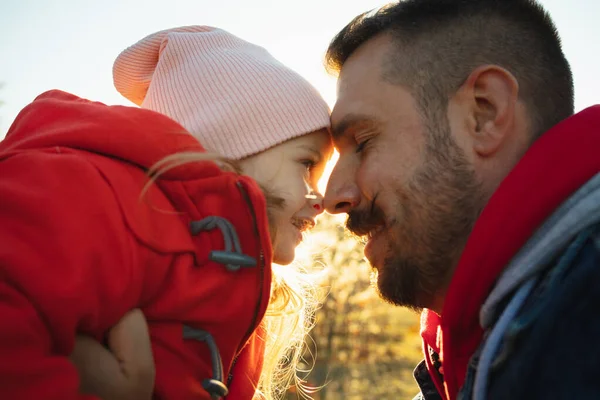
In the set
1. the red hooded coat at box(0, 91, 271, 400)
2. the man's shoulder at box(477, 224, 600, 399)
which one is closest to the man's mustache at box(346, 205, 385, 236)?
the red hooded coat at box(0, 91, 271, 400)

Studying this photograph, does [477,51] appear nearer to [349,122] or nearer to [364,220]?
[349,122]

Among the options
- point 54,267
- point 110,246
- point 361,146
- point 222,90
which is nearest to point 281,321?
point 361,146

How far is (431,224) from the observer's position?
2.14 metres

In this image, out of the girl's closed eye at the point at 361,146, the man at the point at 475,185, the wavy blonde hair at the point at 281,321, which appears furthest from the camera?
the wavy blonde hair at the point at 281,321

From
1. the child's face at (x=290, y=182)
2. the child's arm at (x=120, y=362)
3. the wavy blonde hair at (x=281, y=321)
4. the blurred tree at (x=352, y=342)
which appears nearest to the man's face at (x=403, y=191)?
the child's face at (x=290, y=182)

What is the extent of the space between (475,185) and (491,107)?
12.3 inches

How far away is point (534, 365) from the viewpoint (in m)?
1.46

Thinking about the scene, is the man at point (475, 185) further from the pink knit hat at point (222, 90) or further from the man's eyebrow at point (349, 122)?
the pink knit hat at point (222, 90)

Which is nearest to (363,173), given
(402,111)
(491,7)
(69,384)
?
(402,111)

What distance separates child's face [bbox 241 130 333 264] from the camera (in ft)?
7.32

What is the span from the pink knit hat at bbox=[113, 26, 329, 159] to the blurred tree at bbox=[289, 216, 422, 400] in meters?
4.74

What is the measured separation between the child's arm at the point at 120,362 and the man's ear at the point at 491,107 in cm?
141

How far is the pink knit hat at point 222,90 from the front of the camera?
7.52 ft

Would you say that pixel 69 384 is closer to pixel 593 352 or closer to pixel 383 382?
pixel 593 352
